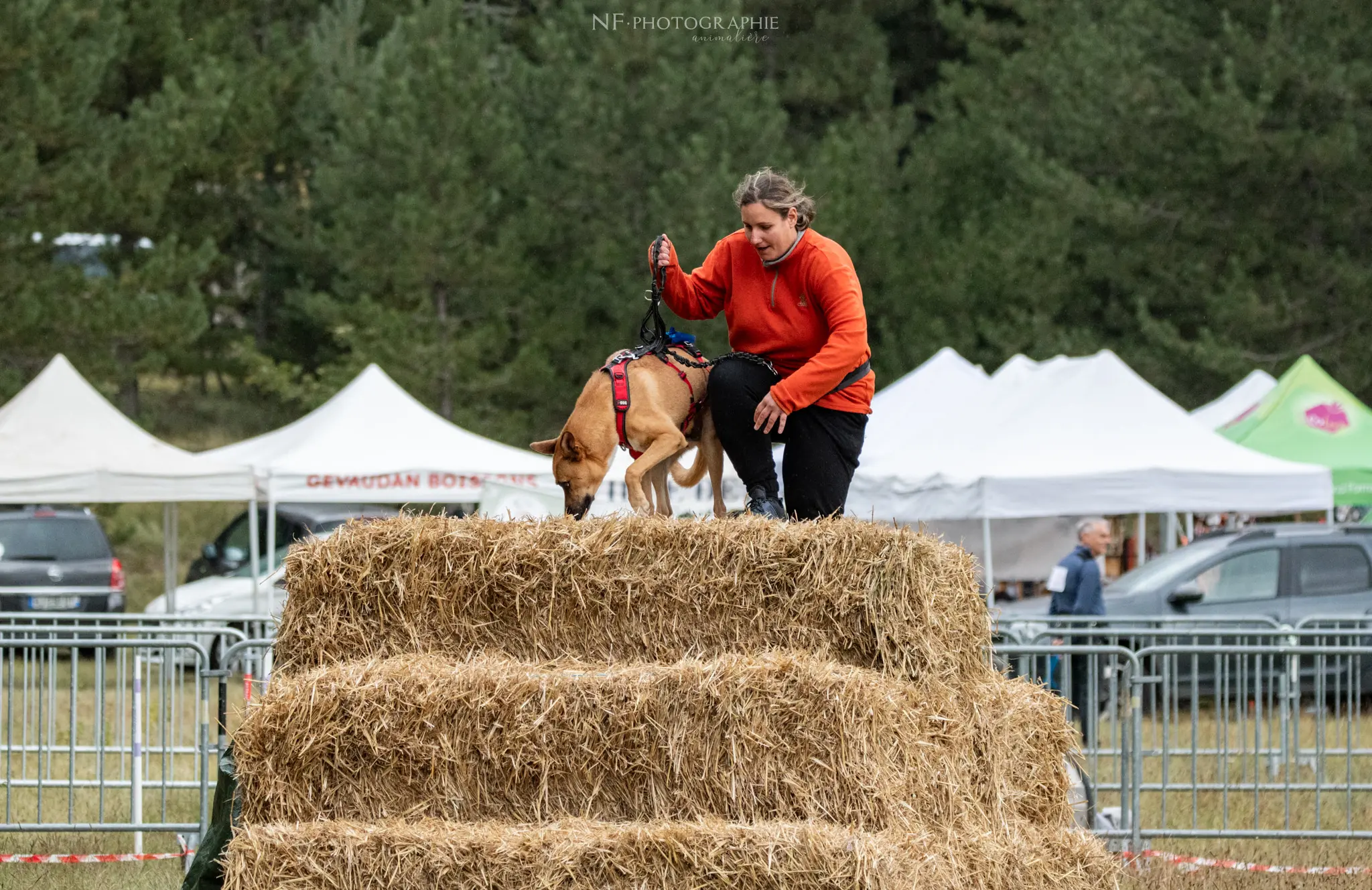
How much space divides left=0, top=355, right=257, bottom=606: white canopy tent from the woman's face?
1054 cm

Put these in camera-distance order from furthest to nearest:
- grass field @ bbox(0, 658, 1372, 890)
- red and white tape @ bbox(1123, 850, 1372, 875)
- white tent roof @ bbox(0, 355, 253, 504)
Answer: white tent roof @ bbox(0, 355, 253, 504)
red and white tape @ bbox(1123, 850, 1372, 875)
grass field @ bbox(0, 658, 1372, 890)

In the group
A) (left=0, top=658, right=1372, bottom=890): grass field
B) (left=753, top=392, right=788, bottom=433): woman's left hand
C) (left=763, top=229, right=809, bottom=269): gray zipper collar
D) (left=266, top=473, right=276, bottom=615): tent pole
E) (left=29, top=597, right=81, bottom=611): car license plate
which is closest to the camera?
(left=753, top=392, right=788, bottom=433): woman's left hand

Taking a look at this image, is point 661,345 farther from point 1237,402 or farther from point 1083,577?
point 1237,402

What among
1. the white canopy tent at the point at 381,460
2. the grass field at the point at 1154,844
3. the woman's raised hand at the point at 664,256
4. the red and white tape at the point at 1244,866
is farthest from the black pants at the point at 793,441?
the white canopy tent at the point at 381,460

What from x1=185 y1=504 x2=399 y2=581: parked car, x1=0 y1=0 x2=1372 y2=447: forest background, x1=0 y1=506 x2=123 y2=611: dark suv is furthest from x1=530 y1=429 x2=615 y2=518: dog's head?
x1=0 y1=0 x2=1372 y2=447: forest background

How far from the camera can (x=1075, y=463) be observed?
574 inches

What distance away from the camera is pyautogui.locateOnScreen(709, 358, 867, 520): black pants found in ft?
18.3

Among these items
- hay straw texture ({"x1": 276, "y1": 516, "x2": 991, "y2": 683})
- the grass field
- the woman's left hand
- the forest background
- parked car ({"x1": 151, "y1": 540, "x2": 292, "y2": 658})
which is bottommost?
the grass field

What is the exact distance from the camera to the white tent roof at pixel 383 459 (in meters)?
15.2

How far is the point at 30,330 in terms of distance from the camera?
23.4 metres

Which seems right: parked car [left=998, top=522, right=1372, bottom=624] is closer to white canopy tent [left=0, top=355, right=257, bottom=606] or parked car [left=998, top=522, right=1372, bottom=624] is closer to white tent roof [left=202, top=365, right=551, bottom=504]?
white tent roof [left=202, top=365, right=551, bottom=504]

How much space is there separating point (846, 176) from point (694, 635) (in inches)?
926

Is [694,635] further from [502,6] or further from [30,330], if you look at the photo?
[502,6]

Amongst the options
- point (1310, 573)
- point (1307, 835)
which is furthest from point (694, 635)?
point (1310, 573)
